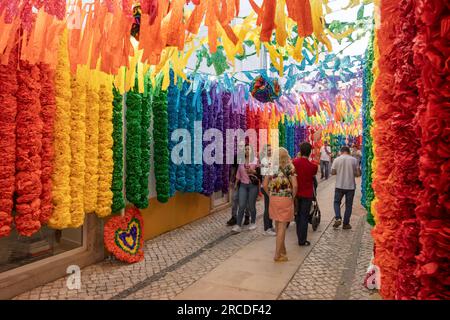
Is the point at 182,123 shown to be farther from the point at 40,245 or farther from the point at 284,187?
the point at 40,245

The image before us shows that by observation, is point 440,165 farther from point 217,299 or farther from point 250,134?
point 250,134

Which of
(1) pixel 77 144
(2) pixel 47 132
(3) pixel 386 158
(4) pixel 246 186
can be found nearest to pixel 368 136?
(3) pixel 386 158

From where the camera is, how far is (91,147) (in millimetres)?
3865

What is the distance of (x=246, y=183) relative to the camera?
625cm

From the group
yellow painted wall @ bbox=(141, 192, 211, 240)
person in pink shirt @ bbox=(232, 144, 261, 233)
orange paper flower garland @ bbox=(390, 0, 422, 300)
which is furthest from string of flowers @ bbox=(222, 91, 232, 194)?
orange paper flower garland @ bbox=(390, 0, 422, 300)

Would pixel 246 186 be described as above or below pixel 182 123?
below

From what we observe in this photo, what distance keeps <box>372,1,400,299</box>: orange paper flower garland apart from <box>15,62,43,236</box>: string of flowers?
9.63ft

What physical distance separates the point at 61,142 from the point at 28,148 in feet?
1.26

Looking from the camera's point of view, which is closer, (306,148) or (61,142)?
(61,142)

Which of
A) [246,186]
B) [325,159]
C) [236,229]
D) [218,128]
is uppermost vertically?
[218,128]

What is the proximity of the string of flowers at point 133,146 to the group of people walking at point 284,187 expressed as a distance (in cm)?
184

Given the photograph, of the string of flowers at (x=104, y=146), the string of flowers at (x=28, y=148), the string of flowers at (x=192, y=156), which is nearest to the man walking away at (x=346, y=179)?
the string of flowers at (x=192, y=156)

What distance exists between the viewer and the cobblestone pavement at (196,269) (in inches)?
137

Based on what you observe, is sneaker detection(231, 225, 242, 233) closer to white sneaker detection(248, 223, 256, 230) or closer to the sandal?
white sneaker detection(248, 223, 256, 230)
